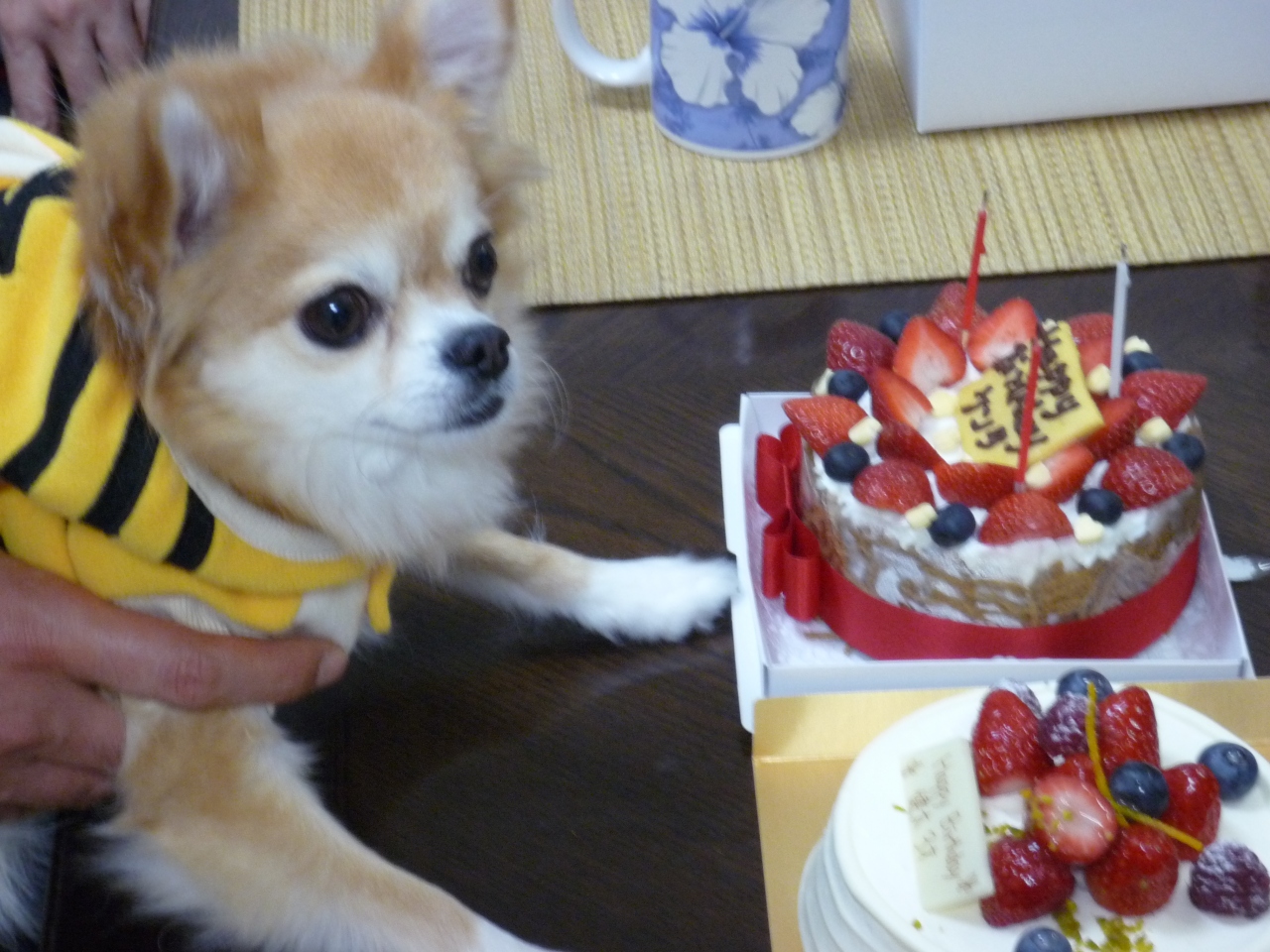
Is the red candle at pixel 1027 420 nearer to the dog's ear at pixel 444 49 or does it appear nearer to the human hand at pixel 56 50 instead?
the dog's ear at pixel 444 49

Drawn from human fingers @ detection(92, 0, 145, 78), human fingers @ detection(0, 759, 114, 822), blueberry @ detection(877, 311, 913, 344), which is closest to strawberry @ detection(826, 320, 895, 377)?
blueberry @ detection(877, 311, 913, 344)

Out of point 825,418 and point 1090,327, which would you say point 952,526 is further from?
point 1090,327

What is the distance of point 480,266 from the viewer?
0.83 meters

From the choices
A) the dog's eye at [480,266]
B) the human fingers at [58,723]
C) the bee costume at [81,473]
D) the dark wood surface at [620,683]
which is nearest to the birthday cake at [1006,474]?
the dark wood surface at [620,683]

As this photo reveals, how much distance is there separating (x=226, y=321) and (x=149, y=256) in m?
0.07

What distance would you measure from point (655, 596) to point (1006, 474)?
247mm

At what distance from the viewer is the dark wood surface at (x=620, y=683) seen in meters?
0.73

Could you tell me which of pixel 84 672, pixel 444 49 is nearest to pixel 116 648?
pixel 84 672

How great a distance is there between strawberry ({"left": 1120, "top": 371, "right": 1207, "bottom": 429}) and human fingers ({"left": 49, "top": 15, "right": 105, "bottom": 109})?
90 centimetres

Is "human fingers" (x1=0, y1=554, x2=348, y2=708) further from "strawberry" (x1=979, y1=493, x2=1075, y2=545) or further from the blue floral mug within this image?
the blue floral mug

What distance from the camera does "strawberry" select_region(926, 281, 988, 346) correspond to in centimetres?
92

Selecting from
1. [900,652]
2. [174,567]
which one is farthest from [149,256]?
[900,652]

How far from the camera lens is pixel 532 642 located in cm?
90

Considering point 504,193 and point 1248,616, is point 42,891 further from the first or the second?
point 1248,616
